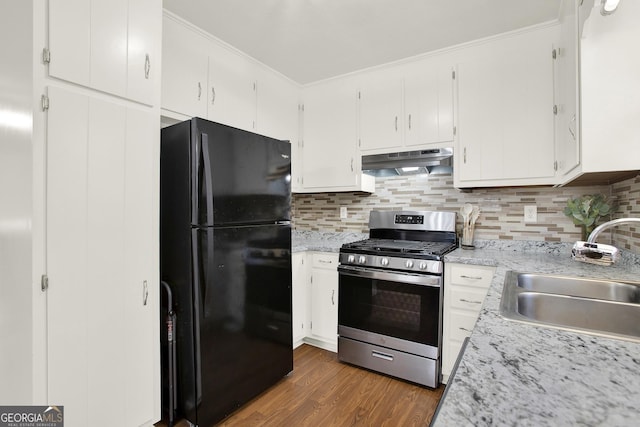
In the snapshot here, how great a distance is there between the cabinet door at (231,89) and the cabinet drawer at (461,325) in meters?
2.11

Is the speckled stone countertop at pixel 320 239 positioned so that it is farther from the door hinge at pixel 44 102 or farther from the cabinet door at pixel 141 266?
the door hinge at pixel 44 102

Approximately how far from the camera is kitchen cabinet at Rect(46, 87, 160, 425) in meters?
1.23

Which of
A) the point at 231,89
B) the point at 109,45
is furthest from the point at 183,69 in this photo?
the point at 109,45

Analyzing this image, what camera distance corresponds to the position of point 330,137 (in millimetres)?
2908

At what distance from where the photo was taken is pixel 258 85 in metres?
2.60

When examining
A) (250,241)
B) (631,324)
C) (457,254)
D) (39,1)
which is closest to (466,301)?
(457,254)

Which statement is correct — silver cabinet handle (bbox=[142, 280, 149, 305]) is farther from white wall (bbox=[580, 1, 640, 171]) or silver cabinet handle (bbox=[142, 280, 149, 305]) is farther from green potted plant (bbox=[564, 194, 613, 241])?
green potted plant (bbox=[564, 194, 613, 241])

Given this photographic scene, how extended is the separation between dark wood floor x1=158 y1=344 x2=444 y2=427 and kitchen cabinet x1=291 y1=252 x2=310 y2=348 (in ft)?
1.01

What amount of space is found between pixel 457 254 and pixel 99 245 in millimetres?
2094

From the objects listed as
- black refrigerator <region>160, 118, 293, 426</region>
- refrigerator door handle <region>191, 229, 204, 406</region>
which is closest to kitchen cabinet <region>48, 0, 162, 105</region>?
black refrigerator <region>160, 118, 293, 426</region>

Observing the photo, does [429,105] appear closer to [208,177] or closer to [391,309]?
[391,309]

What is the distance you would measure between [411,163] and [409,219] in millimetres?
510

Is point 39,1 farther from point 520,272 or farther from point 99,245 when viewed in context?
point 520,272

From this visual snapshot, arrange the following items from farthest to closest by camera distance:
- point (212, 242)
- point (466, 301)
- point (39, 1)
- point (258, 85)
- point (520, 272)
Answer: point (258, 85)
point (466, 301)
point (212, 242)
point (520, 272)
point (39, 1)
